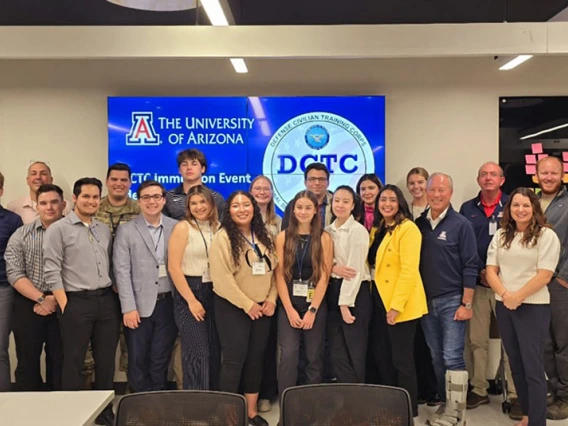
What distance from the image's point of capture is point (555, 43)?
12.4 feet

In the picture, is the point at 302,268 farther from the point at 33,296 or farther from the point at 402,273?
the point at 33,296

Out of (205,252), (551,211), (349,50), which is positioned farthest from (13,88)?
(551,211)

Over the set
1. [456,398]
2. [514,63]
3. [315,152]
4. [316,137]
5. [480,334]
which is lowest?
[456,398]

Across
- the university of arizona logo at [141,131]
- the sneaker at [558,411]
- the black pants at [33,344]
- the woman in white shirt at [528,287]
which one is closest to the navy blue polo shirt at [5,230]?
the black pants at [33,344]

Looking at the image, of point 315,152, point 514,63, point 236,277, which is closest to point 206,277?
point 236,277

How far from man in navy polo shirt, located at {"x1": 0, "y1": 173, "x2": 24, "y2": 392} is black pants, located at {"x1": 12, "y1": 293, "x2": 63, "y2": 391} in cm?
5

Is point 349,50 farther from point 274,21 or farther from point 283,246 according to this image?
point 283,246

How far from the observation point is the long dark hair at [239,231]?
3209 mm

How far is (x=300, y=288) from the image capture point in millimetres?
3312

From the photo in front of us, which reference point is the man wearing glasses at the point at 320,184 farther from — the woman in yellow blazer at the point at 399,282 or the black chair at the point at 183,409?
the black chair at the point at 183,409

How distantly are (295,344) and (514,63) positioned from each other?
9.66 feet

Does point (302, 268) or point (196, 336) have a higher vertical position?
point (302, 268)

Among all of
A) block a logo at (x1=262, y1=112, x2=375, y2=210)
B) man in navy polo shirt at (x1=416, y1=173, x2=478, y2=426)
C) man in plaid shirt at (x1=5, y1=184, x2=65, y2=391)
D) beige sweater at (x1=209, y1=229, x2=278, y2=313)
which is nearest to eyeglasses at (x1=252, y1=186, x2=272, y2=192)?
beige sweater at (x1=209, y1=229, x2=278, y2=313)

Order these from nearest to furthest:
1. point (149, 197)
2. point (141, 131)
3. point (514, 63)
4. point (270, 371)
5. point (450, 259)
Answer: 1. point (149, 197)
2. point (450, 259)
3. point (270, 371)
4. point (514, 63)
5. point (141, 131)
